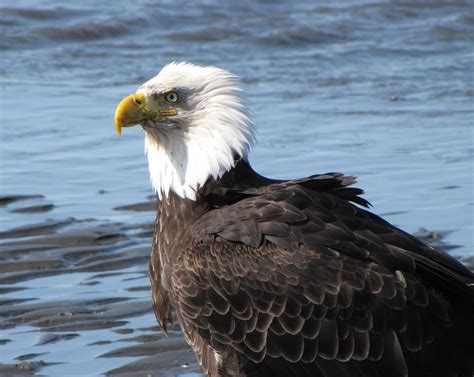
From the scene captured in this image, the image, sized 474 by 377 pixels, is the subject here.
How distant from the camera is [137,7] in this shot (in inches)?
672

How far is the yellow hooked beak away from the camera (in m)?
6.97

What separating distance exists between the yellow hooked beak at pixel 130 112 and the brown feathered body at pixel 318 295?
755 millimetres

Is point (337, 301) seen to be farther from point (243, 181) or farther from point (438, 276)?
point (243, 181)

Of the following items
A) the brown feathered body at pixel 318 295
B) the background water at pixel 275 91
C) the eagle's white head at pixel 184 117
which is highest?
the eagle's white head at pixel 184 117

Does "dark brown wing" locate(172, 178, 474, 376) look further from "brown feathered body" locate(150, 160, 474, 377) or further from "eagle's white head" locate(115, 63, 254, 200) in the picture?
"eagle's white head" locate(115, 63, 254, 200)

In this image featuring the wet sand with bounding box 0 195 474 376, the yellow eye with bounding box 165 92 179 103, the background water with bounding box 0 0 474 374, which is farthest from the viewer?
the background water with bounding box 0 0 474 374

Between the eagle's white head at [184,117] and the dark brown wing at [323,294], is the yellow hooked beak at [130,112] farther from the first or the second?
the dark brown wing at [323,294]

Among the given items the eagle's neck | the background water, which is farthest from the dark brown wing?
the background water

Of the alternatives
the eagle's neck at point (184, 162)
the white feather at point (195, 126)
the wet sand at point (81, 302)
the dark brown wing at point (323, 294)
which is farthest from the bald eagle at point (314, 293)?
the wet sand at point (81, 302)

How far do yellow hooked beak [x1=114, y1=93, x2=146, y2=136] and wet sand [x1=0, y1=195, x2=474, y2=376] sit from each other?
1.35 meters

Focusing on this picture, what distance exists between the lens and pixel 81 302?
824 centimetres

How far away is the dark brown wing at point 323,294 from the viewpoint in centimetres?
638

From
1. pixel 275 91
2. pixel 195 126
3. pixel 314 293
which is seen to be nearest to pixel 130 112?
pixel 195 126

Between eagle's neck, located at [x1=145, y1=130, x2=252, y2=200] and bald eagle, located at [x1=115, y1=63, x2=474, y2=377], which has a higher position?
→ eagle's neck, located at [x1=145, y1=130, x2=252, y2=200]
